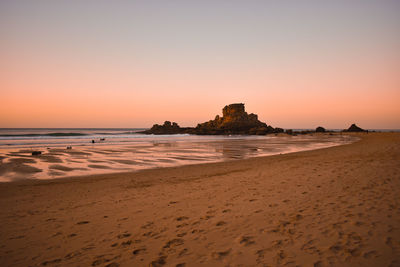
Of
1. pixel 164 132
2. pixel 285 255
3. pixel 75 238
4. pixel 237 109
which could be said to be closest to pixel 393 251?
pixel 285 255

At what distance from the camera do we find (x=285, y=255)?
13.3ft

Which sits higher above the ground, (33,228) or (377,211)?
(377,211)

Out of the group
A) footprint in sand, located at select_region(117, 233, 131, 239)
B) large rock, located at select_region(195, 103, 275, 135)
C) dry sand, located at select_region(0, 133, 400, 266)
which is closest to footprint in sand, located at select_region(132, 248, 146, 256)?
dry sand, located at select_region(0, 133, 400, 266)

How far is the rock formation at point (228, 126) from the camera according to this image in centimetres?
9150

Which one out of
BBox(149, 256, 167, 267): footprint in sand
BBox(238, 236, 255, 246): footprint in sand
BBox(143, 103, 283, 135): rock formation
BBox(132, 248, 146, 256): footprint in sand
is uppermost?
BBox(143, 103, 283, 135): rock formation

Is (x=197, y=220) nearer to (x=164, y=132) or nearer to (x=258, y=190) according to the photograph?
(x=258, y=190)

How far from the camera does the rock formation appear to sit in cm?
9150

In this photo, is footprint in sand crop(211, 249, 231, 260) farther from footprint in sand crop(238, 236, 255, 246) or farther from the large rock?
the large rock

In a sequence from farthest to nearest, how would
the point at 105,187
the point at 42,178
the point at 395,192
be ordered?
the point at 42,178 → the point at 105,187 → the point at 395,192

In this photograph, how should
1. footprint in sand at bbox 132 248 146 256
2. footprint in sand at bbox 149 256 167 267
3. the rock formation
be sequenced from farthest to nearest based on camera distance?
1. the rock formation
2. footprint in sand at bbox 132 248 146 256
3. footprint in sand at bbox 149 256 167 267

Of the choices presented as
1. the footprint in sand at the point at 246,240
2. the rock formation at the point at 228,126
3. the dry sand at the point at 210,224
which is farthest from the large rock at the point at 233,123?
the footprint in sand at the point at 246,240

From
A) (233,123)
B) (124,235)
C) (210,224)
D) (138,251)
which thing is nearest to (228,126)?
(233,123)

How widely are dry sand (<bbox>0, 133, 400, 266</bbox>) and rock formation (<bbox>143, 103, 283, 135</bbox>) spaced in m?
79.3

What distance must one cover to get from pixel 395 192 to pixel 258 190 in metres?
4.01
